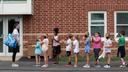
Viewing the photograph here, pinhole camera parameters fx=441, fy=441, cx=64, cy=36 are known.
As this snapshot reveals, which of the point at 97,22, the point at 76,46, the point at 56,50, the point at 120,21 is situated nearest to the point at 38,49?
the point at 56,50

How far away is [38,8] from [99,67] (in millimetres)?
6877

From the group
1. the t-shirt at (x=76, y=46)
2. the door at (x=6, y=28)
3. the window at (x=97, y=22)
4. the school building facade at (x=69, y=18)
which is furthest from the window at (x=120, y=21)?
the door at (x=6, y=28)

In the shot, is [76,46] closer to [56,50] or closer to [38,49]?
[56,50]

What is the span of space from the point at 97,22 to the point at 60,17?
221 cm

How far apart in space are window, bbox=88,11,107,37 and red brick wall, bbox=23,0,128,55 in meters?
0.25

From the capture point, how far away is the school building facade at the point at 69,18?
2598cm

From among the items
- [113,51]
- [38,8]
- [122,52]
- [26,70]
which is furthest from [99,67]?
[38,8]

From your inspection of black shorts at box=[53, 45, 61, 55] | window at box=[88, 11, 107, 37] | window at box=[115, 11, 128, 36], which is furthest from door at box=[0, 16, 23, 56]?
window at box=[115, 11, 128, 36]

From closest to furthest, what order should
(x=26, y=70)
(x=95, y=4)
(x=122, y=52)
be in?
(x=26, y=70) → (x=122, y=52) → (x=95, y=4)

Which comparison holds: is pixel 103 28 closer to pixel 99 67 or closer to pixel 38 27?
pixel 38 27

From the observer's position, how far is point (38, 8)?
26.1 m

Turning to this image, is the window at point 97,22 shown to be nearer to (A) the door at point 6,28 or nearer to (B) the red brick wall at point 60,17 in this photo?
(B) the red brick wall at point 60,17

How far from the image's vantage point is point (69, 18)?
26.1 m

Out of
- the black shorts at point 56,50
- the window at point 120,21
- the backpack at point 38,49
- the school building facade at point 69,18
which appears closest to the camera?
the backpack at point 38,49
